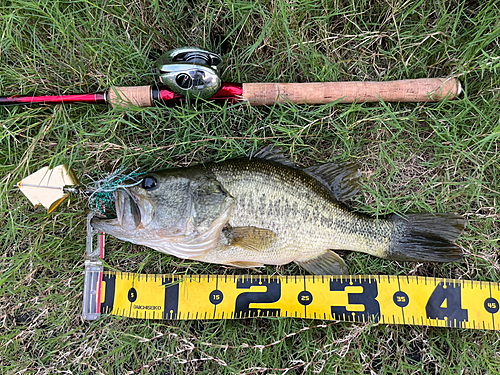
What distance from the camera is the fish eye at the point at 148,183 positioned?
2.10m

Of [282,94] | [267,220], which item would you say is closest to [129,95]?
[282,94]

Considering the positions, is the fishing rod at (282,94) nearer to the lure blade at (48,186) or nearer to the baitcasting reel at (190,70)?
the baitcasting reel at (190,70)

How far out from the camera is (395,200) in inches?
103

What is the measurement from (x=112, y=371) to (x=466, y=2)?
14.1 ft

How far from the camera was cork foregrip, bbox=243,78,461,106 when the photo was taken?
242 cm

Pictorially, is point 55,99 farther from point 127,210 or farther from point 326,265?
point 326,265

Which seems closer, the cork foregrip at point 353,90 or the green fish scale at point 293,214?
the green fish scale at point 293,214

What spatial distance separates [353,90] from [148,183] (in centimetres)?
172

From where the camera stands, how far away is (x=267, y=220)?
86.9 inches

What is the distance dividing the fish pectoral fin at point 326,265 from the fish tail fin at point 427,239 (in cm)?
37

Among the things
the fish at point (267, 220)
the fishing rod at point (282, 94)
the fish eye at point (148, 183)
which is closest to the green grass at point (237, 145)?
the fishing rod at point (282, 94)

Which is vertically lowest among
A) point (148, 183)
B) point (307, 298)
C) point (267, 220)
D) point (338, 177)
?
point (307, 298)

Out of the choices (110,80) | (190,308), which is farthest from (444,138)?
(110,80)

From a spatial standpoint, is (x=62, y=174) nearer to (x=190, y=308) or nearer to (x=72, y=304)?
(x=72, y=304)
